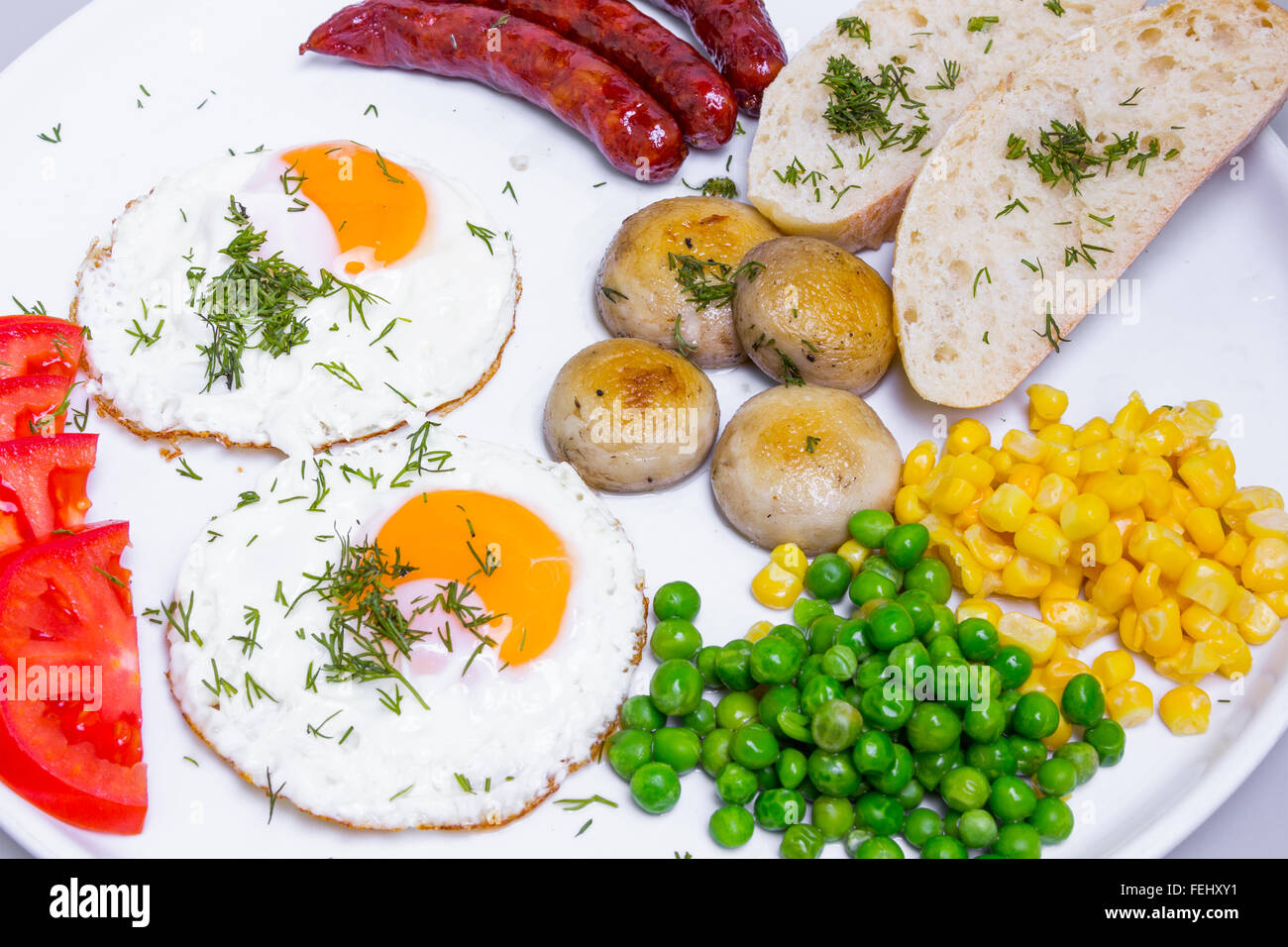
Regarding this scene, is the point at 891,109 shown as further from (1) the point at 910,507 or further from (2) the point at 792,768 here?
(2) the point at 792,768

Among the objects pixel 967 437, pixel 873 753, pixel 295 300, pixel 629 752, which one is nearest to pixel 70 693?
pixel 295 300

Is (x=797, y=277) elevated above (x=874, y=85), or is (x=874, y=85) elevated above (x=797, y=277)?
(x=874, y=85)

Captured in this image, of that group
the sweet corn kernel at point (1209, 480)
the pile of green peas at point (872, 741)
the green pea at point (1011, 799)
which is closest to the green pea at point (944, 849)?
the pile of green peas at point (872, 741)

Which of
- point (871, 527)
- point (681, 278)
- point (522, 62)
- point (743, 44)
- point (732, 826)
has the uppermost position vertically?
point (743, 44)

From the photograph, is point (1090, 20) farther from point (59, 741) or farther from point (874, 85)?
point (59, 741)

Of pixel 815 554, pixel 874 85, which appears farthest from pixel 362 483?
pixel 874 85
